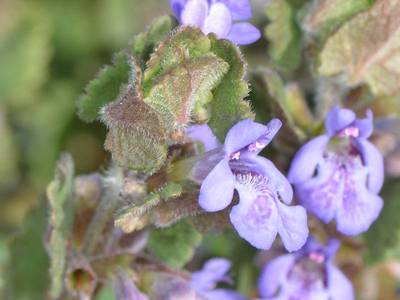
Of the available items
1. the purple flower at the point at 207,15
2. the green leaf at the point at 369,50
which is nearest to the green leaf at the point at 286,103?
the green leaf at the point at 369,50

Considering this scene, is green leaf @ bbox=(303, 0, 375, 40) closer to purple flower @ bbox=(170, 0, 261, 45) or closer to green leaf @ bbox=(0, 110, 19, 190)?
purple flower @ bbox=(170, 0, 261, 45)

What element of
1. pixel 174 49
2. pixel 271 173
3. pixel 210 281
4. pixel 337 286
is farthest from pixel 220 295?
pixel 174 49

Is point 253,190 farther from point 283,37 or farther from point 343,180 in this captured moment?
point 283,37

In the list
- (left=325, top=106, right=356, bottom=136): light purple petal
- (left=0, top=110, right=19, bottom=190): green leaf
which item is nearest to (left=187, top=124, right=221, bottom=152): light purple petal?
(left=325, top=106, right=356, bottom=136): light purple petal

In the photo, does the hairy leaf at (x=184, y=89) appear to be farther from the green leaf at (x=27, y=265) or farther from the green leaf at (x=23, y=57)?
the green leaf at (x=23, y=57)

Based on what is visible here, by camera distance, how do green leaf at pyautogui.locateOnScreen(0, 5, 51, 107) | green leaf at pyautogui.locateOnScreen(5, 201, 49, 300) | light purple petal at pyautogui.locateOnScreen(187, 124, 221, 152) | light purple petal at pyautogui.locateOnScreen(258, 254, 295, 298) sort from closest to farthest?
1. light purple petal at pyautogui.locateOnScreen(187, 124, 221, 152)
2. light purple petal at pyautogui.locateOnScreen(258, 254, 295, 298)
3. green leaf at pyautogui.locateOnScreen(5, 201, 49, 300)
4. green leaf at pyautogui.locateOnScreen(0, 5, 51, 107)

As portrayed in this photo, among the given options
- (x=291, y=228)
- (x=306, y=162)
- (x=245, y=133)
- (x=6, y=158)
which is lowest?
(x=6, y=158)
